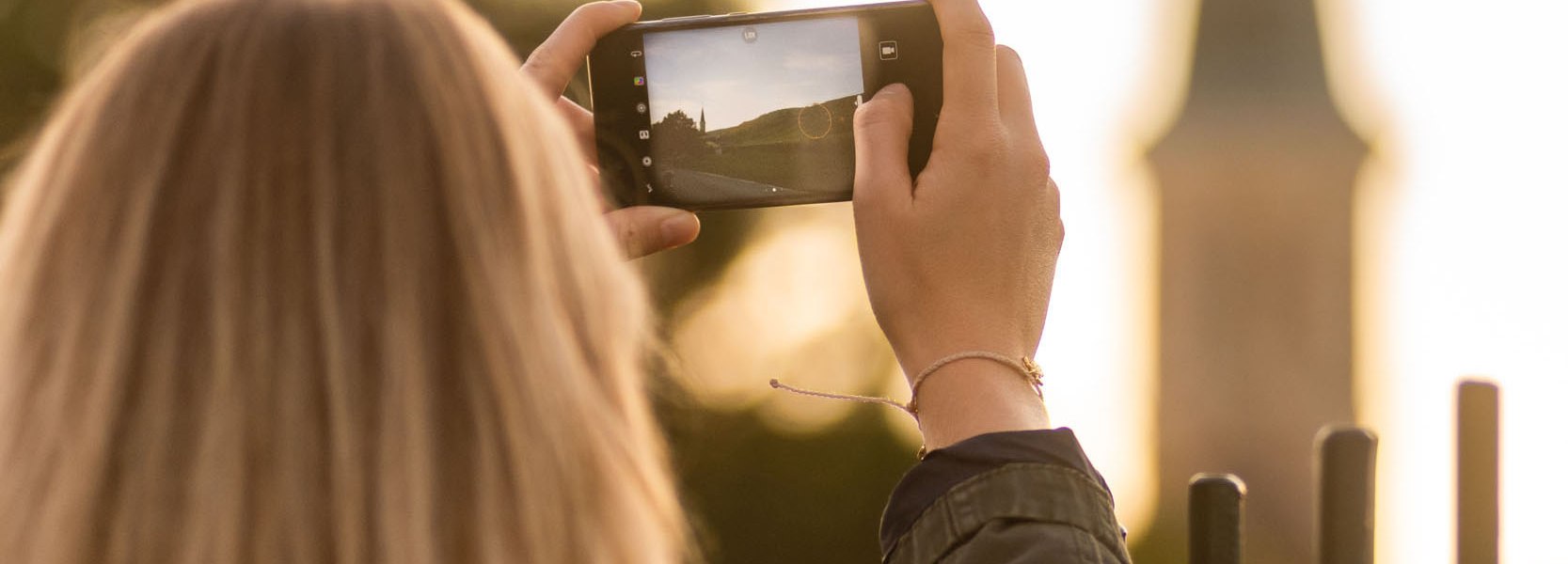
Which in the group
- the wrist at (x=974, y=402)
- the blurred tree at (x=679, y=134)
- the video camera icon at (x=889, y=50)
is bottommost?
the wrist at (x=974, y=402)

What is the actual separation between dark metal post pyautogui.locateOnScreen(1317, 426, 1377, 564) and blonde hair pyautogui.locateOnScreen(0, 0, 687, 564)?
1.06m

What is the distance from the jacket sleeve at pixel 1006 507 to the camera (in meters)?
1.28

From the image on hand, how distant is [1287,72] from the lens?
6278 cm

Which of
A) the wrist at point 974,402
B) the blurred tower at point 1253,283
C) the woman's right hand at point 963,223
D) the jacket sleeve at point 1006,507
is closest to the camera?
the jacket sleeve at point 1006,507

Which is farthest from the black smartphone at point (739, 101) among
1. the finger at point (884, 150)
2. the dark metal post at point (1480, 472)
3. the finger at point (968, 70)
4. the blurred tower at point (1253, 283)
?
the blurred tower at point (1253, 283)

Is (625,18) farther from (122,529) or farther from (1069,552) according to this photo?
(122,529)

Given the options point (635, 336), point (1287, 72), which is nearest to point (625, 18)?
point (635, 336)

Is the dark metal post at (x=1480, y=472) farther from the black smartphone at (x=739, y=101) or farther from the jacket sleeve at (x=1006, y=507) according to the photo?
the black smartphone at (x=739, y=101)

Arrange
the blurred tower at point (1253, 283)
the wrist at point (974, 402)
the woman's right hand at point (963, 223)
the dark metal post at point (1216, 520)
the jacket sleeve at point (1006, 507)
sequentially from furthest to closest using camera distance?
the blurred tower at point (1253, 283), the dark metal post at point (1216, 520), the woman's right hand at point (963, 223), the wrist at point (974, 402), the jacket sleeve at point (1006, 507)

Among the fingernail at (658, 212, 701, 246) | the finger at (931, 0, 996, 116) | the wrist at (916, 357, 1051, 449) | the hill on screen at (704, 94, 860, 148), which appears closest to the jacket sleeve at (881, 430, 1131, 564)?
the wrist at (916, 357, 1051, 449)

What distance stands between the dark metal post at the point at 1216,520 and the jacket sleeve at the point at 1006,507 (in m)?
0.38

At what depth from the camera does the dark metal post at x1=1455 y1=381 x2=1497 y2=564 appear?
191 centimetres

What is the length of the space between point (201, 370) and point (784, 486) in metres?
18.2

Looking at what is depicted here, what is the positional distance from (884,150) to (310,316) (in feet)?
3.03
